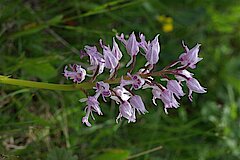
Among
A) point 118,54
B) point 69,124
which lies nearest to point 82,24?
point 69,124

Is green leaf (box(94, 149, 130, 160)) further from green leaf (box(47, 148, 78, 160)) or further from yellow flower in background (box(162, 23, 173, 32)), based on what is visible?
yellow flower in background (box(162, 23, 173, 32))

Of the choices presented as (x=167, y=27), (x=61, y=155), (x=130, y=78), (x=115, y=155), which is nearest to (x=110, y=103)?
(x=115, y=155)

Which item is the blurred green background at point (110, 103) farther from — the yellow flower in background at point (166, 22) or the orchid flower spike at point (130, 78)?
the orchid flower spike at point (130, 78)

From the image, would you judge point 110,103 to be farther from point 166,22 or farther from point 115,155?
point 166,22

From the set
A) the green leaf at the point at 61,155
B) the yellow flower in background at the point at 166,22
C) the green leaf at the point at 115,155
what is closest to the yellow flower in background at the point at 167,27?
the yellow flower in background at the point at 166,22

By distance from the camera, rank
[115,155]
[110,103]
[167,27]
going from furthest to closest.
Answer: [167,27] → [110,103] → [115,155]

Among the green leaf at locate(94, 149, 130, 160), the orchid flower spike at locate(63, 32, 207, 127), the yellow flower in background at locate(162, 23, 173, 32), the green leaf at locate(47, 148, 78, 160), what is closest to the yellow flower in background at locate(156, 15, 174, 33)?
the yellow flower in background at locate(162, 23, 173, 32)

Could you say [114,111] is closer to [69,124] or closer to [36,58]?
[69,124]
